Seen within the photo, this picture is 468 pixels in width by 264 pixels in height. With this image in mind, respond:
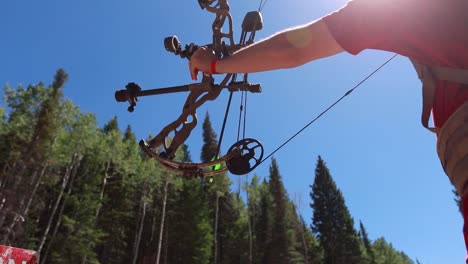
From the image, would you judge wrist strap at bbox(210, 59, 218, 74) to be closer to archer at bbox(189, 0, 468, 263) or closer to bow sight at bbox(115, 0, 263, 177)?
archer at bbox(189, 0, 468, 263)

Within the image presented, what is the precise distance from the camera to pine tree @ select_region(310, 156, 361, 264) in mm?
38850

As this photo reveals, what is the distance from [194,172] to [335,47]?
2.42m

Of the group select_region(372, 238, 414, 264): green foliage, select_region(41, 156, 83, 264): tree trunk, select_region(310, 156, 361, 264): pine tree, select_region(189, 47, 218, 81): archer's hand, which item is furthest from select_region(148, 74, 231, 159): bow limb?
select_region(372, 238, 414, 264): green foliage

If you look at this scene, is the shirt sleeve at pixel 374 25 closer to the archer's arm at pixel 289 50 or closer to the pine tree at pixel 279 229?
the archer's arm at pixel 289 50

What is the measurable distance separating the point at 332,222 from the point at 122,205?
2173cm

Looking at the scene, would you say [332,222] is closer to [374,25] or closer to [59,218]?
[59,218]

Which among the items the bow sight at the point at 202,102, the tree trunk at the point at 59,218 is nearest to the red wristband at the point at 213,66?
the bow sight at the point at 202,102

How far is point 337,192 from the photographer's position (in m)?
44.3

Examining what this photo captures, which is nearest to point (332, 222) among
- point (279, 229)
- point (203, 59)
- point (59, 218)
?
point (279, 229)

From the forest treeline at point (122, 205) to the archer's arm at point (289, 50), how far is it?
23915mm

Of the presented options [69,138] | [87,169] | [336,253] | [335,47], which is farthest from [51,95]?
[335,47]

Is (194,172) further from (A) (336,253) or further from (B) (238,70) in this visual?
(A) (336,253)

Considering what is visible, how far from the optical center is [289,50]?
125cm

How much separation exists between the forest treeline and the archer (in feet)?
78.9
